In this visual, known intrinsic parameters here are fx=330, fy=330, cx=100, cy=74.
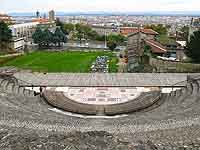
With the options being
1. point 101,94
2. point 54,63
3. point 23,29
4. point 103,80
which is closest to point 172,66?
point 103,80

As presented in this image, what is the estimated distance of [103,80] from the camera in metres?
24.4

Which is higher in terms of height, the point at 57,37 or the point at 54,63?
the point at 57,37

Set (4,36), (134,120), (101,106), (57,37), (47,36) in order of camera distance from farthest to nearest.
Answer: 1. (57,37)
2. (47,36)
3. (4,36)
4. (101,106)
5. (134,120)

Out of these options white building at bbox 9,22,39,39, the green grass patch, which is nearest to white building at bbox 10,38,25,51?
white building at bbox 9,22,39,39

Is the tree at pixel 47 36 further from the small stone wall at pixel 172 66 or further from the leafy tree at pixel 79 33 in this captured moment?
the small stone wall at pixel 172 66

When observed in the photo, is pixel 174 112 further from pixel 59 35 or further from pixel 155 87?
pixel 59 35

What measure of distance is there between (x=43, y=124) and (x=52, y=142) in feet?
15.6

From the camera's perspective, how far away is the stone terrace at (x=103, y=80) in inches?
912

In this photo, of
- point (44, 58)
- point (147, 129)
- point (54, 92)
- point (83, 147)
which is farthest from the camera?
point (44, 58)

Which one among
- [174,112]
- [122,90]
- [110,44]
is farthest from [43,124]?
[110,44]

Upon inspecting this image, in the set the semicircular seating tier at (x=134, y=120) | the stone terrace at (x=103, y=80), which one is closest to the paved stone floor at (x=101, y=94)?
the stone terrace at (x=103, y=80)

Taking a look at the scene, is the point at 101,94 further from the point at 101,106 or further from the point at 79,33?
the point at 79,33

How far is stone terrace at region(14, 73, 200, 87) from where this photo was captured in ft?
76.0

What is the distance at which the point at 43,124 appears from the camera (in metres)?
12.7
